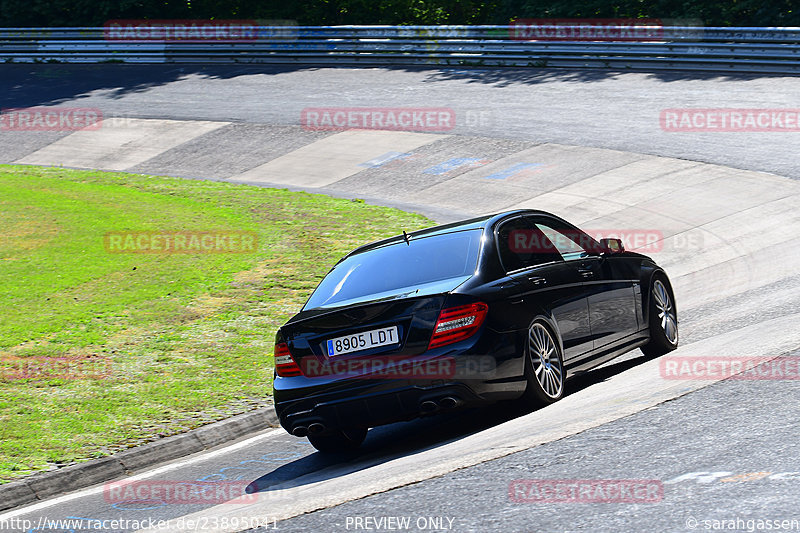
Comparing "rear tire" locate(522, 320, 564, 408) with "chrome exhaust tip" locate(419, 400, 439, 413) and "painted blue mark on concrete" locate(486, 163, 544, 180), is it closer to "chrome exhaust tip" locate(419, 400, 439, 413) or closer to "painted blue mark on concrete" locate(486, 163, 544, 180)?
"chrome exhaust tip" locate(419, 400, 439, 413)

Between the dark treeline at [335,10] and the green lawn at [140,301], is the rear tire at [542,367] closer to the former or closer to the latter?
the green lawn at [140,301]

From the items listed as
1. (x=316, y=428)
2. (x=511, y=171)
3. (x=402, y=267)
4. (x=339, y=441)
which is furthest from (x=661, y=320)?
(x=511, y=171)

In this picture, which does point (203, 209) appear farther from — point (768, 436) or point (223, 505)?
point (768, 436)

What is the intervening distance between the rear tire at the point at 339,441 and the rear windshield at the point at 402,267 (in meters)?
0.97

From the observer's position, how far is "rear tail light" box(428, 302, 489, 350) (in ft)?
21.7

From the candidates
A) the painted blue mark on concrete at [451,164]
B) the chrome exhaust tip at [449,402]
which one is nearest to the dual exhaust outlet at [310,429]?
the chrome exhaust tip at [449,402]

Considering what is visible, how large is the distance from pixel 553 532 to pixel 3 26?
1458 inches

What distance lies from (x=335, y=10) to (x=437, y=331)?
97.1 ft

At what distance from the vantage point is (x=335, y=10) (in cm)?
3462

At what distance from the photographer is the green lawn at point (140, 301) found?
8.44 meters

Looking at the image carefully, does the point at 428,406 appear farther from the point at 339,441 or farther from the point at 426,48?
the point at 426,48

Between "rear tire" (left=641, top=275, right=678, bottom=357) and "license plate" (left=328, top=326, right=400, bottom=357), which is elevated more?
"license plate" (left=328, top=326, right=400, bottom=357)

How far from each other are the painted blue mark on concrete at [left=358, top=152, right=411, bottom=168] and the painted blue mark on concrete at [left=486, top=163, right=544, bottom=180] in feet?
8.70

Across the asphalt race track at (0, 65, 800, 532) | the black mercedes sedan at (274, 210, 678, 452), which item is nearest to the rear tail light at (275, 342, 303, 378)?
the black mercedes sedan at (274, 210, 678, 452)
